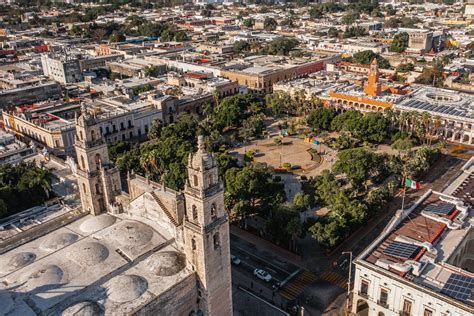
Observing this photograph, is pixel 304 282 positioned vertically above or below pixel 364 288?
below

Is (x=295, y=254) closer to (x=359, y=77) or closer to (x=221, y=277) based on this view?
(x=221, y=277)

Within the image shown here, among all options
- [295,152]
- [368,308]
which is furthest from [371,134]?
[368,308]

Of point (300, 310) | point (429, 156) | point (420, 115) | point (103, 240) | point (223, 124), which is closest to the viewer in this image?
point (103, 240)

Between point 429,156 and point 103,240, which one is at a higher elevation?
point 103,240

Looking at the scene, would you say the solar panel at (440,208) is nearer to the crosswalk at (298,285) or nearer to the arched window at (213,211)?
the crosswalk at (298,285)

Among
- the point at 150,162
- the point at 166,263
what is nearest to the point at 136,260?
the point at 166,263

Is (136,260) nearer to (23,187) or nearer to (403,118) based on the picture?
(23,187)

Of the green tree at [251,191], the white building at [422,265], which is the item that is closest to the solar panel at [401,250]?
the white building at [422,265]
